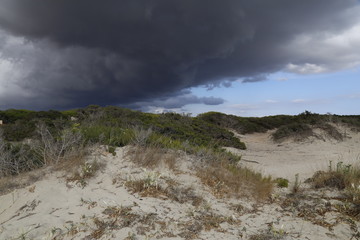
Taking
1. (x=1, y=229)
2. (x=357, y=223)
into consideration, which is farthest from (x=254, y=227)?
(x=1, y=229)

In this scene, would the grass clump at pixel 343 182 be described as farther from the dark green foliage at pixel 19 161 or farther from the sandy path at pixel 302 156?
the dark green foliage at pixel 19 161

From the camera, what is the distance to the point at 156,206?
4.14 metres

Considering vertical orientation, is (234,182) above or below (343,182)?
below

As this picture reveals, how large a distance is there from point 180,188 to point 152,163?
1086 mm

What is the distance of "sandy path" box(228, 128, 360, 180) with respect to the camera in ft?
26.8

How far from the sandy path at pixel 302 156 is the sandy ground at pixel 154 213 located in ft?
9.68

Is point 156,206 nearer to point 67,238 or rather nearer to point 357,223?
point 67,238

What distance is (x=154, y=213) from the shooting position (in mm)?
3895

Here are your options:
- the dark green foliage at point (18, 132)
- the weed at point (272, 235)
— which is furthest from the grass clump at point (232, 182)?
the dark green foliage at point (18, 132)

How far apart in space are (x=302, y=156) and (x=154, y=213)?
927 cm

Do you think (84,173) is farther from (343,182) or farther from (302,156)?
(302,156)

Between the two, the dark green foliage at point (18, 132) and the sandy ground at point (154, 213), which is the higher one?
the dark green foliage at point (18, 132)

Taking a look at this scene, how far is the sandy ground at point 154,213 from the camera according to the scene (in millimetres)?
3426

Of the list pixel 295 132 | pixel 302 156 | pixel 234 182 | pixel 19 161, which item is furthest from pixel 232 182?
pixel 295 132
